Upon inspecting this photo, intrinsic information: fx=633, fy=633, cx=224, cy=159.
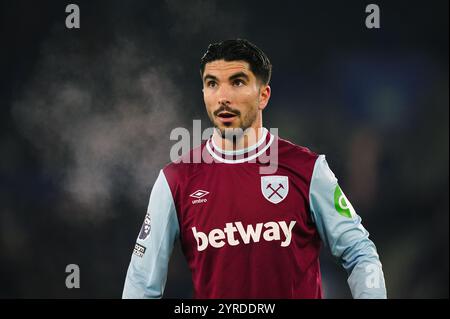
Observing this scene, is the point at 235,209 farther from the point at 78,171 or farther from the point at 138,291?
the point at 78,171

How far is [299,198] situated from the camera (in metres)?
2.88

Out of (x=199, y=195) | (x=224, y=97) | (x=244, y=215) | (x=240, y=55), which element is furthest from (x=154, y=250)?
(x=240, y=55)

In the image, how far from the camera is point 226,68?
2891mm

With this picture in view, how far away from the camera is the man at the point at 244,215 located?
9.17ft

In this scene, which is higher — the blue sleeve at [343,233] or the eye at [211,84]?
the eye at [211,84]

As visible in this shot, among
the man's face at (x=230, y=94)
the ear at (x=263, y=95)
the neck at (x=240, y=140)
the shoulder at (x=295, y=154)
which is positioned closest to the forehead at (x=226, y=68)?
the man's face at (x=230, y=94)

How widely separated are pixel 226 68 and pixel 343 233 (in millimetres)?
913

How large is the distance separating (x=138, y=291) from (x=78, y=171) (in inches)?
85.4

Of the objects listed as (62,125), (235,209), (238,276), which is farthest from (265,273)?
(62,125)

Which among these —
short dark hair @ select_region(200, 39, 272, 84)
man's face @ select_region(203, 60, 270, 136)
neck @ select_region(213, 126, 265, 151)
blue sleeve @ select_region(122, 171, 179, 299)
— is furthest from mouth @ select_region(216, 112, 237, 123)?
blue sleeve @ select_region(122, 171, 179, 299)

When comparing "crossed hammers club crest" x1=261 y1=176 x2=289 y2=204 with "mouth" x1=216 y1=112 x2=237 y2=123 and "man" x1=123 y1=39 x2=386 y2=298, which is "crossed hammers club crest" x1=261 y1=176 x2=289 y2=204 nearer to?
"man" x1=123 y1=39 x2=386 y2=298

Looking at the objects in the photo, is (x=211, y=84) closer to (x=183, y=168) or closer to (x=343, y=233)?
(x=183, y=168)

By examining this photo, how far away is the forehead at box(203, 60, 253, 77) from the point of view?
2883 millimetres

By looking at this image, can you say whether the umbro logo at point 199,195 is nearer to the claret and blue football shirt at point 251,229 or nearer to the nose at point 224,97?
the claret and blue football shirt at point 251,229
